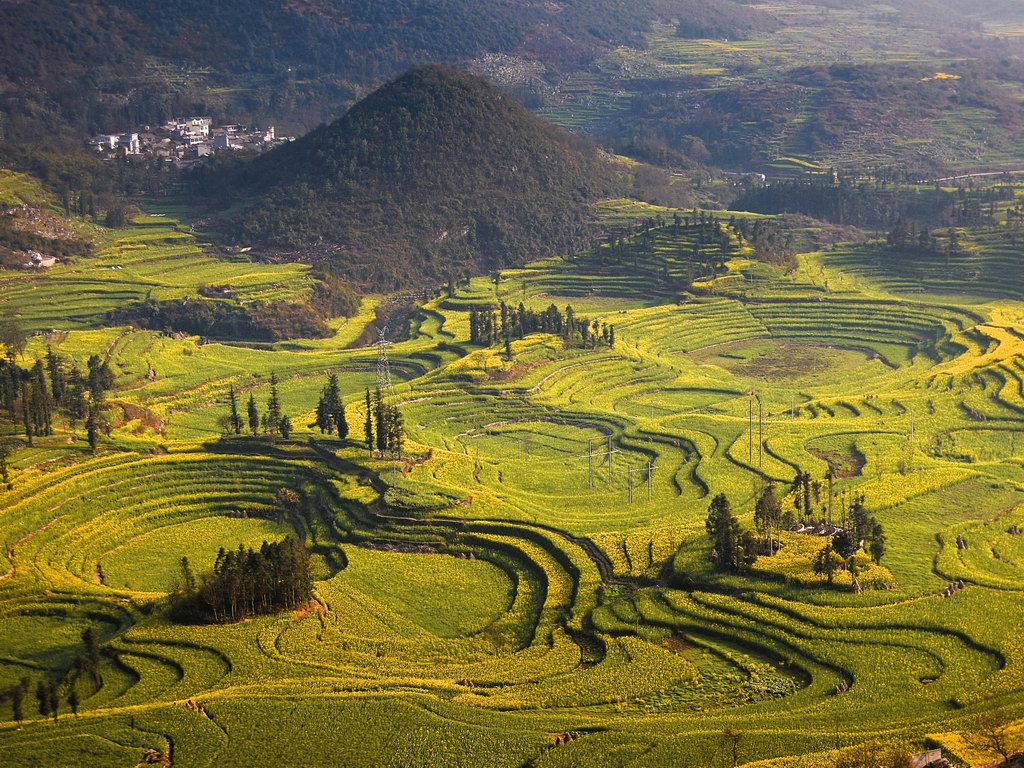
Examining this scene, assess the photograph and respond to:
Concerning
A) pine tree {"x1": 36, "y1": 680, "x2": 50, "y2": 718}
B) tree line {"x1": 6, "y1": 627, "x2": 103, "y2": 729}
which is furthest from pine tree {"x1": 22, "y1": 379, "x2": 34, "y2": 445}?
pine tree {"x1": 36, "y1": 680, "x2": 50, "y2": 718}

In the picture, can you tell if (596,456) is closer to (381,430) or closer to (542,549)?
(381,430)

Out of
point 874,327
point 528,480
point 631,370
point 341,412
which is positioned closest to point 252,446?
point 341,412

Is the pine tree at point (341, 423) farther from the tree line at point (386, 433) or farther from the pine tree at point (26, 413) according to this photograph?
the pine tree at point (26, 413)

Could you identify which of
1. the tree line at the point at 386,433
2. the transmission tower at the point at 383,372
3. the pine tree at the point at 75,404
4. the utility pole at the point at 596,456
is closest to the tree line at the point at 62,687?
the tree line at the point at 386,433

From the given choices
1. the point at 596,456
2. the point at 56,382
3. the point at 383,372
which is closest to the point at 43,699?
the point at 56,382

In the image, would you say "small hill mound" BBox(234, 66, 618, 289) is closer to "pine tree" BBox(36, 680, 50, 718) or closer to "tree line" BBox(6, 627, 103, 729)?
"tree line" BBox(6, 627, 103, 729)
